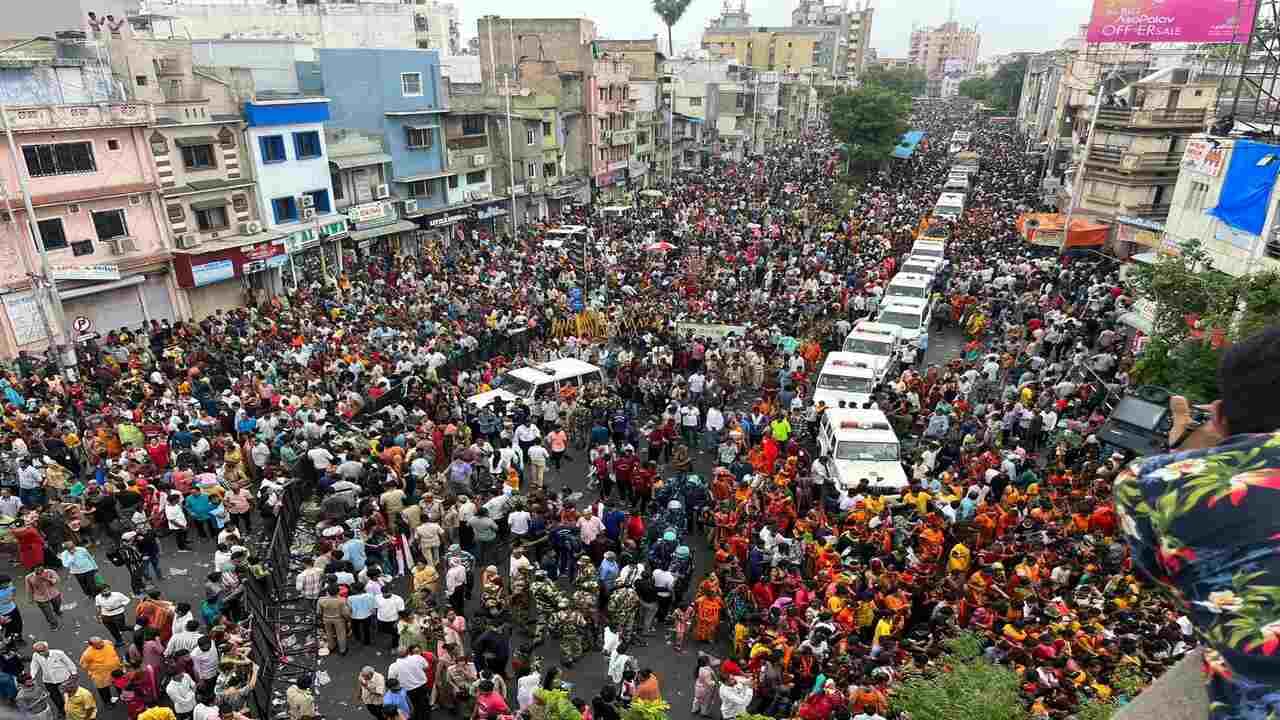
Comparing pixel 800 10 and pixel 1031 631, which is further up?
pixel 800 10

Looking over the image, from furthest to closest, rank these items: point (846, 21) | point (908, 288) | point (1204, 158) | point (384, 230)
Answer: point (846, 21), point (384, 230), point (908, 288), point (1204, 158)

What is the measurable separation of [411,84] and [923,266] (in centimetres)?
2479

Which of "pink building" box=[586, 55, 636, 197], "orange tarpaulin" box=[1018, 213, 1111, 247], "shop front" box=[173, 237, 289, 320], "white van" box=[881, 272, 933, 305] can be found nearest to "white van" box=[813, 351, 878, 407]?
"white van" box=[881, 272, 933, 305]

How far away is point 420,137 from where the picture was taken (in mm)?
35594

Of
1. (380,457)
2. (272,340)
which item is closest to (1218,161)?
(380,457)

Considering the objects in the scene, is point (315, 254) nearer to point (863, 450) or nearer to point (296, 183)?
point (296, 183)

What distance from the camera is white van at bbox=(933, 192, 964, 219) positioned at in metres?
39.0

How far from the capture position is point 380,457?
1393cm

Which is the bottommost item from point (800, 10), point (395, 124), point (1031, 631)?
point (1031, 631)

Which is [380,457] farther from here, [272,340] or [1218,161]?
[1218,161]

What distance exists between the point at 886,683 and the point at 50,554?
1306cm

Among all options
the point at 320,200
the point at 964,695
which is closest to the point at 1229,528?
the point at 964,695

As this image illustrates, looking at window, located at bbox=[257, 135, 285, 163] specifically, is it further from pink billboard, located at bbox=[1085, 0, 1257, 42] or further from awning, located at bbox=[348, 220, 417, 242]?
pink billboard, located at bbox=[1085, 0, 1257, 42]

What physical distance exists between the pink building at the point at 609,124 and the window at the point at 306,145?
20.1m
